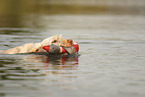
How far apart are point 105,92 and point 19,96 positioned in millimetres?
2151

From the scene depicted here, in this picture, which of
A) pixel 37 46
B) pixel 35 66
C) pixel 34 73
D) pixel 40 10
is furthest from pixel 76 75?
pixel 40 10

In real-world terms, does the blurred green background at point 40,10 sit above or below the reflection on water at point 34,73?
above

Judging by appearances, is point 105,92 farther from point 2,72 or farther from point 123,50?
point 123,50

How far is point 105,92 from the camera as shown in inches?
423

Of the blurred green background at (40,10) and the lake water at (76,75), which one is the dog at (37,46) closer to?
the lake water at (76,75)

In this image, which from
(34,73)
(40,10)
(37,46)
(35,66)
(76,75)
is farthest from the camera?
(40,10)

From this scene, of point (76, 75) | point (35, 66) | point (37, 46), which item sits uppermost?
point (37, 46)

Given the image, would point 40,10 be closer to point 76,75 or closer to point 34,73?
point 34,73

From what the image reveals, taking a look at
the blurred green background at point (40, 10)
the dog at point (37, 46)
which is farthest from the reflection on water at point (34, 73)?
the blurred green background at point (40, 10)

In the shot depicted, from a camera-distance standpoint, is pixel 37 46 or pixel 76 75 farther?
pixel 37 46

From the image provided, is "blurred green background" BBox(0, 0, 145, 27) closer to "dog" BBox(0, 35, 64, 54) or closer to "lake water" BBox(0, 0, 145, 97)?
"dog" BBox(0, 35, 64, 54)

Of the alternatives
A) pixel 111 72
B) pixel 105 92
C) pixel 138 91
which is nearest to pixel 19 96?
pixel 105 92

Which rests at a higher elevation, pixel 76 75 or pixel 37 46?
pixel 37 46

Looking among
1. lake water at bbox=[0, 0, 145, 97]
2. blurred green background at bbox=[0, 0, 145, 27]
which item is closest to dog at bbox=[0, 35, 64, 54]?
lake water at bbox=[0, 0, 145, 97]
